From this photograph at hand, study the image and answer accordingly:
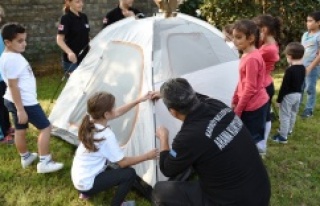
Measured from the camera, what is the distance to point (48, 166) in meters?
3.43

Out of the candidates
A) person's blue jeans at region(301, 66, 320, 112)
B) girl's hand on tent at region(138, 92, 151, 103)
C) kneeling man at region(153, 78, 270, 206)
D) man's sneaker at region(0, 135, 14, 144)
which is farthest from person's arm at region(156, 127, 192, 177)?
person's blue jeans at region(301, 66, 320, 112)

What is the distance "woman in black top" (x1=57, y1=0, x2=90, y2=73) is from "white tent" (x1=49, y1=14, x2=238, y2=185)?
335 mm

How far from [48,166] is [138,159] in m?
1.14

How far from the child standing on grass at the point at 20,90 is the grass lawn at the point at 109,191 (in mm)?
190

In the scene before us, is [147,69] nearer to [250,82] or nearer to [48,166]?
[250,82]

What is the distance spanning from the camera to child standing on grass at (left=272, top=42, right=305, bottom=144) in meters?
3.71

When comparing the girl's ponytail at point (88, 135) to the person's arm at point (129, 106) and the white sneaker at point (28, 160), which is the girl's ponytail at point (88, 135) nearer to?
the person's arm at point (129, 106)

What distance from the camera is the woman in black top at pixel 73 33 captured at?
407 cm

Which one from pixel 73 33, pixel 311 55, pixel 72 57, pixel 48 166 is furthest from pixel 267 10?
pixel 48 166

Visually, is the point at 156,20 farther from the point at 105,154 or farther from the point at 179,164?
the point at 179,164

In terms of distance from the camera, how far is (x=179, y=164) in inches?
88.9

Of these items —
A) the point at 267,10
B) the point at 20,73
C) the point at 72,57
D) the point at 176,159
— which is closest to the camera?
the point at 176,159

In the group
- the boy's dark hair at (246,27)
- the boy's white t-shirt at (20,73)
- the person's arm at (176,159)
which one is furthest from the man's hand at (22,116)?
the boy's dark hair at (246,27)

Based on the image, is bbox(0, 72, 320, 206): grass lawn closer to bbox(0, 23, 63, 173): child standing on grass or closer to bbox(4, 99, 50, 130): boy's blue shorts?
bbox(0, 23, 63, 173): child standing on grass
